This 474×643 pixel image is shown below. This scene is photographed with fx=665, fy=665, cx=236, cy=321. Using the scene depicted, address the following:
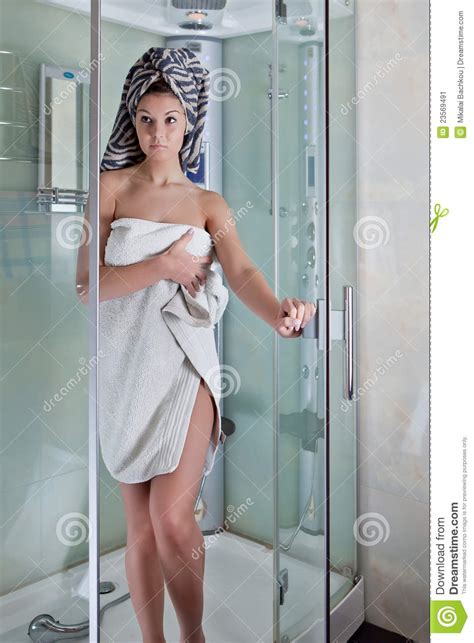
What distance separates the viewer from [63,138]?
125 centimetres

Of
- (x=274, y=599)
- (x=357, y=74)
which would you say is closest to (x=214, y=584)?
(x=274, y=599)

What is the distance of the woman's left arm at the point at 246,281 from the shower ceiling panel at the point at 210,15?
12.9 inches

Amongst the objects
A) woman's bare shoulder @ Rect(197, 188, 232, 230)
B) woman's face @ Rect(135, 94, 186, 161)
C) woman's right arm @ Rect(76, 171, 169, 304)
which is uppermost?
woman's face @ Rect(135, 94, 186, 161)

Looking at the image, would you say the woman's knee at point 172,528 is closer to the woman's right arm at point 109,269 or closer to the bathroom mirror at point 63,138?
the woman's right arm at point 109,269

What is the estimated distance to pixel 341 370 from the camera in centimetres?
172

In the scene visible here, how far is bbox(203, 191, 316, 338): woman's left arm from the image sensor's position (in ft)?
4.27

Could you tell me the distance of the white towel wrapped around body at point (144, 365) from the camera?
1224 mm

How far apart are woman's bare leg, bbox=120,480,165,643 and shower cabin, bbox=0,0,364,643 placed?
0.02 m

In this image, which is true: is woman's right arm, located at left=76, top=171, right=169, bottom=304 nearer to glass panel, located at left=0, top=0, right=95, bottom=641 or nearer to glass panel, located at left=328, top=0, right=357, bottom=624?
glass panel, located at left=0, top=0, right=95, bottom=641
